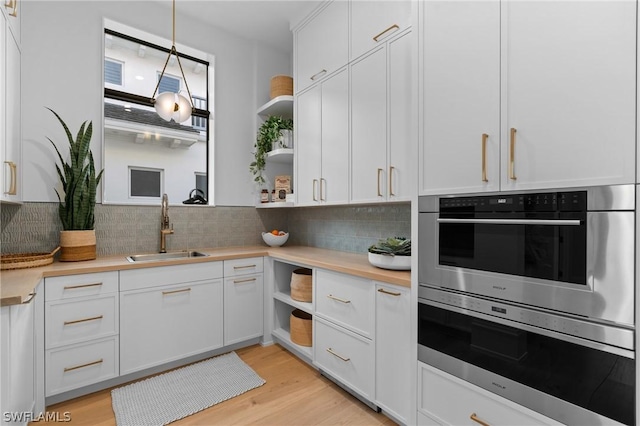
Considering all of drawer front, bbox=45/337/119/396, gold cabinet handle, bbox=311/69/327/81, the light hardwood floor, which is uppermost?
gold cabinet handle, bbox=311/69/327/81

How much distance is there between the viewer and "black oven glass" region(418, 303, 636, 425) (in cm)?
101

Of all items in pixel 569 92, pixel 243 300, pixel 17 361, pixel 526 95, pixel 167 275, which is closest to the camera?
pixel 569 92

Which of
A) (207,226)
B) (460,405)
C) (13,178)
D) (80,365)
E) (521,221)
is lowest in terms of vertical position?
(80,365)

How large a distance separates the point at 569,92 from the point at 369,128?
118 cm

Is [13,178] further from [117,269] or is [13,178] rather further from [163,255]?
[163,255]

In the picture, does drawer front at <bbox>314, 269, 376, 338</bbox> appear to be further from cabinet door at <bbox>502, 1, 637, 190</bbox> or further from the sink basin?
the sink basin

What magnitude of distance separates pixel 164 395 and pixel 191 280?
0.76m

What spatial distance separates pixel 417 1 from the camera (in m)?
1.57

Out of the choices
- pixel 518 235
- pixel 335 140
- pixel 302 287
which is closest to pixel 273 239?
pixel 302 287

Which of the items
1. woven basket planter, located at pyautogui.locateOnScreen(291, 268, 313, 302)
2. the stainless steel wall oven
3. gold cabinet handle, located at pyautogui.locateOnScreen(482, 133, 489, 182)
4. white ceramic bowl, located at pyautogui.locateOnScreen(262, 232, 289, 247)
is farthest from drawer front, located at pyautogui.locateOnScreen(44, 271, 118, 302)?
gold cabinet handle, located at pyautogui.locateOnScreen(482, 133, 489, 182)

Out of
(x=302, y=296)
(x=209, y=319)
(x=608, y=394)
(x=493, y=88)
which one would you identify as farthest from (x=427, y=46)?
(x=209, y=319)

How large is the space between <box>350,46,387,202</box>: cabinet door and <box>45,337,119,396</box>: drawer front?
1925 millimetres

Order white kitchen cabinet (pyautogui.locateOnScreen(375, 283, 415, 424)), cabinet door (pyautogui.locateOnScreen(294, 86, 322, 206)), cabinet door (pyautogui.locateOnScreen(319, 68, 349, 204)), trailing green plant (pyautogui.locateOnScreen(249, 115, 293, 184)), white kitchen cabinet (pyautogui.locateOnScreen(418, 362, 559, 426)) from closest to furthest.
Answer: white kitchen cabinet (pyautogui.locateOnScreen(418, 362, 559, 426))
white kitchen cabinet (pyautogui.locateOnScreen(375, 283, 415, 424))
cabinet door (pyautogui.locateOnScreen(319, 68, 349, 204))
cabinet door (pyautogui.locateOnScreen(294, 86, 322, 206))
trailing green plant (pyautogui.locateOnScreen(249, 115, 293, 184))

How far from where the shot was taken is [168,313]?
7.60 ft
